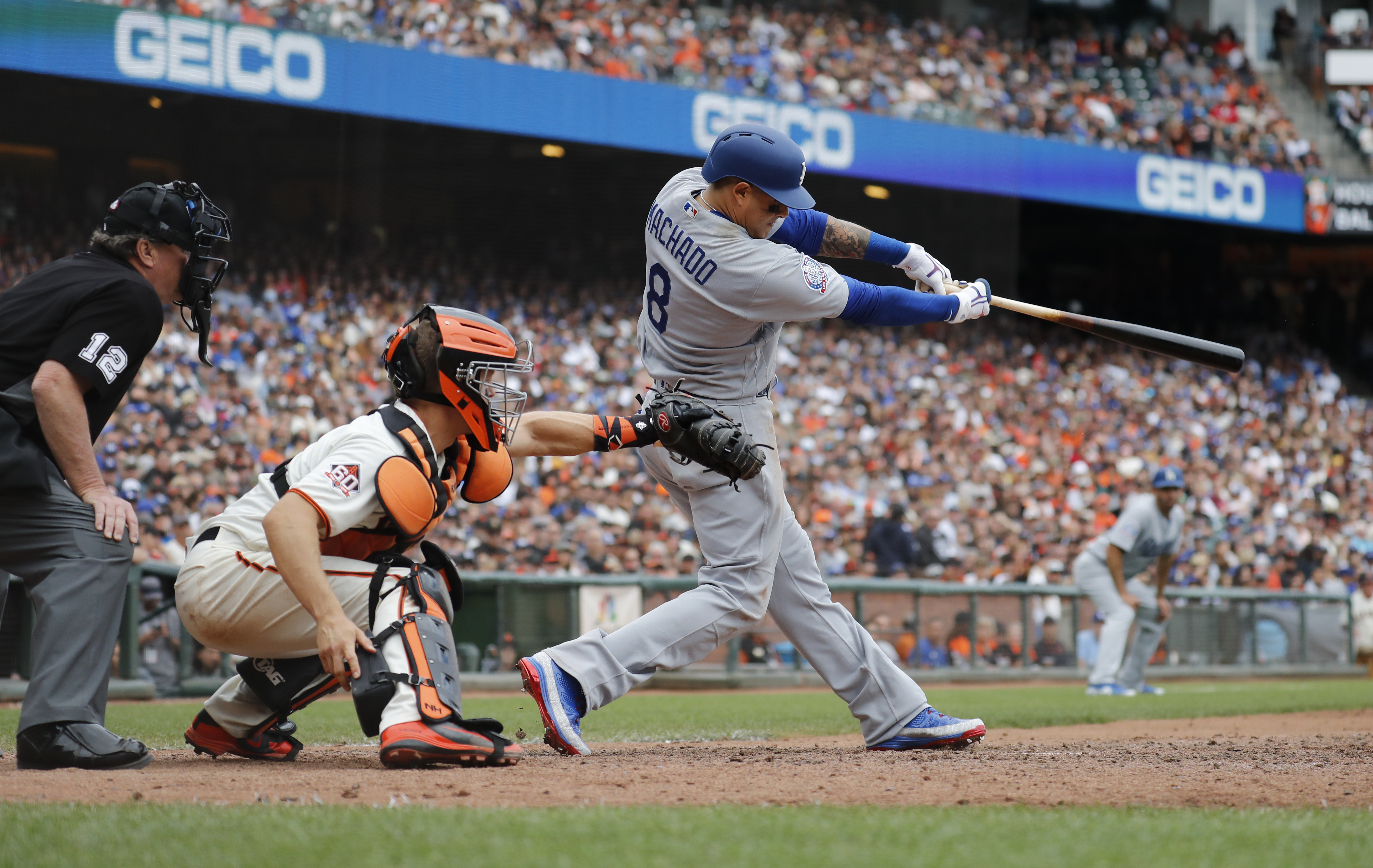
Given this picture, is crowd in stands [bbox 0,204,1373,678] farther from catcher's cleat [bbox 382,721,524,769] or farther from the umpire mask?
catcher's cleat [bbox 382,721,524,769]

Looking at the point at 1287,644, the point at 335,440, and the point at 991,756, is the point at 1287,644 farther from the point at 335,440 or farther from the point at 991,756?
the point at 335,440

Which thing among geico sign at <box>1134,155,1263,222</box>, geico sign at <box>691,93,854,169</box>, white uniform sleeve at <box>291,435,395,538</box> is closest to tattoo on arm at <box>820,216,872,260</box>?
white uniform sleeve at <box>291,435,395,538</box>

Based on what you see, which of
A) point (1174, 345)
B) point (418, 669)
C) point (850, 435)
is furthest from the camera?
point (850, 435)

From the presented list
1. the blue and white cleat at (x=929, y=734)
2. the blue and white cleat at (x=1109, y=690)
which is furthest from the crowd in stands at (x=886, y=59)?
the blue and white cleat at (x=929, y=734)

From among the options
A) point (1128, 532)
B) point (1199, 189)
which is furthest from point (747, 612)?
point (1199, 189)

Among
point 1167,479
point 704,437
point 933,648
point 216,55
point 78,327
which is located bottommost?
point 933,648

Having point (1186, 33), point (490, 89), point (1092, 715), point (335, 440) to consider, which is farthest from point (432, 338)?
point (1186, 33)

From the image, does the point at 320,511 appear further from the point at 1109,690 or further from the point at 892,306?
the point at 1109,690
